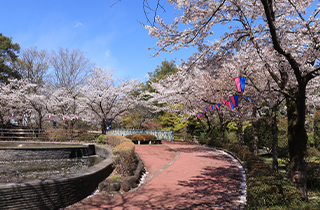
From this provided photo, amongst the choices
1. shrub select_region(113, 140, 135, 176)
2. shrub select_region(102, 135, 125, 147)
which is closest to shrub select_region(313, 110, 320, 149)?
shrub select_region(102, 135, 125, 147)

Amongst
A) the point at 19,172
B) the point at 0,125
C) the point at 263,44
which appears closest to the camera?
the point at 263,44

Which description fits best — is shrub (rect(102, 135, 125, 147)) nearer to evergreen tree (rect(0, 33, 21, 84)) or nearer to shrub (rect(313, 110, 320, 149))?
shrub (rect(313, 110, 320, 149))

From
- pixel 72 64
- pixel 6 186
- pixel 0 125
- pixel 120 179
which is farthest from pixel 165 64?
pixel 6 186

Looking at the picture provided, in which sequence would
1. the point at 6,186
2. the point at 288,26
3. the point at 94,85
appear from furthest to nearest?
the point at 94,85 → the point at 288,26 → the point at 6,186

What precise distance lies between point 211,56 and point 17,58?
109 feet

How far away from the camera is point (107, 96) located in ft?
73.4

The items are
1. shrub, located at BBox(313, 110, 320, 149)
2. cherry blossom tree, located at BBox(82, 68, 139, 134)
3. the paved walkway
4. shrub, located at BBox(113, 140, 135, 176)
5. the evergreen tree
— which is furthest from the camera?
the evergreen tree

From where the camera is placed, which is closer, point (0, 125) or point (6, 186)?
point (6, 186)

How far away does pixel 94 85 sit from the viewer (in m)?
23.9

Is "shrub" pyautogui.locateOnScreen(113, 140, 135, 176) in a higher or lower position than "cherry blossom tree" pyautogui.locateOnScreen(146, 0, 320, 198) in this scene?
lower

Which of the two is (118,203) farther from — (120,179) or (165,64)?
(165,64)

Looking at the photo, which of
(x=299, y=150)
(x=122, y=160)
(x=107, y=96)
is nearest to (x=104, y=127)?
(x=107, y=96)

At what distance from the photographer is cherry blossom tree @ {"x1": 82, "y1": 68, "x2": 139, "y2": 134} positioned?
22672 mm

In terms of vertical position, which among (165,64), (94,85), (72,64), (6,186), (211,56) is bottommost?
(6,186)
